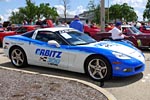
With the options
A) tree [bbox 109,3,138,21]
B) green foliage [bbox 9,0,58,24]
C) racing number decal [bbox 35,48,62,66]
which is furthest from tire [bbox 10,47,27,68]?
tree [bbox 109,3,138,21]

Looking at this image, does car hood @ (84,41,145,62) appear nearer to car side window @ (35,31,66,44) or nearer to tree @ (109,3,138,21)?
car side window @ (35,31,66,44)

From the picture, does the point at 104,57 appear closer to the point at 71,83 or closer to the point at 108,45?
the point at 108,45

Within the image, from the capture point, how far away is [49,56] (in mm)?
7906

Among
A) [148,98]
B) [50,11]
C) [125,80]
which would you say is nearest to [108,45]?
[125,80]

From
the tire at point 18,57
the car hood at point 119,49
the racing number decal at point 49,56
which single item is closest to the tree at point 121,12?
the tire at point 18,57

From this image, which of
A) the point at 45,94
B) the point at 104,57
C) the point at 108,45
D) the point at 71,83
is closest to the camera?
the point at 45,94

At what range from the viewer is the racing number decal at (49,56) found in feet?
25.4

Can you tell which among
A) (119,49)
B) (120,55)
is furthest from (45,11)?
(120,55)

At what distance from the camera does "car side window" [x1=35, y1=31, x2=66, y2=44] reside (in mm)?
7895

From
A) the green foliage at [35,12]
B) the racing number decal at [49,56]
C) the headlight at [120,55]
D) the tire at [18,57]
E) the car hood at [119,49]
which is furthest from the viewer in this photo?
the green foliage at [35,12]

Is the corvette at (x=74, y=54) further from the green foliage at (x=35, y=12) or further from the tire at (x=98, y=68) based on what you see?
the green foliage at (x=35, y=12)

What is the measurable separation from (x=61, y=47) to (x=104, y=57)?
131 cm

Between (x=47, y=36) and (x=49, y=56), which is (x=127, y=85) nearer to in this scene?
(x=49, y=56)

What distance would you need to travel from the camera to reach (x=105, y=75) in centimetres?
696
